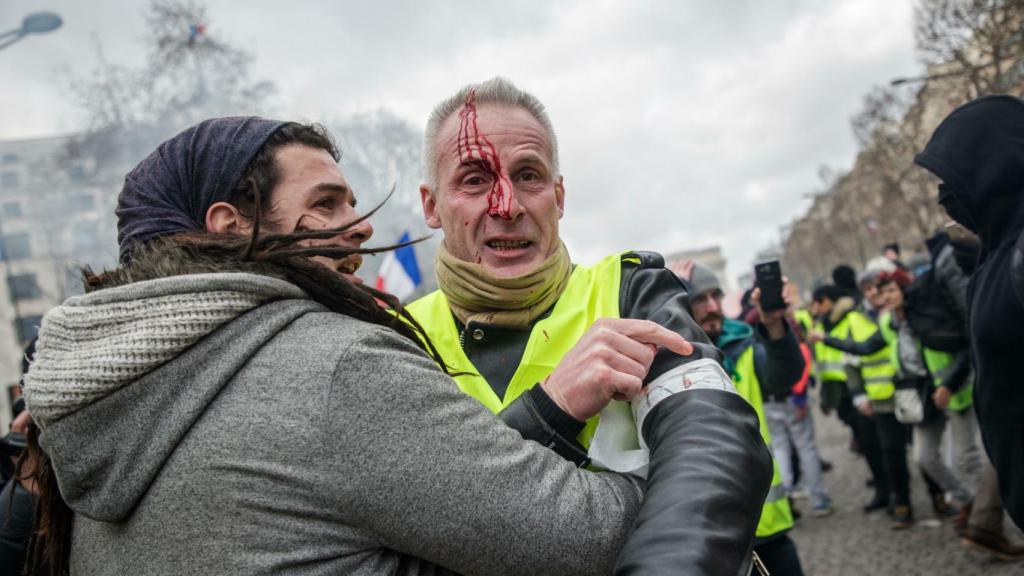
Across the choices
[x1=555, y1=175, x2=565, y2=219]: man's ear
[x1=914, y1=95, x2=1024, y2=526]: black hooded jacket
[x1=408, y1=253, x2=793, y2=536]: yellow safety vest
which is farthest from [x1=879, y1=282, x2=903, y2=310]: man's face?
[x1=408, y1=253, x2=793, y2=536]: yellow safety vest

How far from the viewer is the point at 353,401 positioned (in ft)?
3.56

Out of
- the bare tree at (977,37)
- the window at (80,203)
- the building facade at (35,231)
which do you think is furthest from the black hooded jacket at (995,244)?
the window at (80,203)

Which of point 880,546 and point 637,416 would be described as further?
point 880,546

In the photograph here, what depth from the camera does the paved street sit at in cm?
498

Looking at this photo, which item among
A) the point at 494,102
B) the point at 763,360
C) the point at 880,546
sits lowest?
the point at 880,546

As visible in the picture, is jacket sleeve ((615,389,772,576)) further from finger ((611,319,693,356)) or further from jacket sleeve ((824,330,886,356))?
jacket sleeve ((824,330,886,356))

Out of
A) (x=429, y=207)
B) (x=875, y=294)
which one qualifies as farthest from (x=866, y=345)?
(x=429, y=207)

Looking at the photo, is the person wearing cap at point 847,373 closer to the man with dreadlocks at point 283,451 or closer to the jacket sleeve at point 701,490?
the jacket sleeve at point 701,490

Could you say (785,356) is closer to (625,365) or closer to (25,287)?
(625,365)

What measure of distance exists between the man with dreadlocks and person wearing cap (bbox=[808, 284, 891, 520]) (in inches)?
247

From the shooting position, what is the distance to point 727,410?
3.95 ft

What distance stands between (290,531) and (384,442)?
0.20 meters

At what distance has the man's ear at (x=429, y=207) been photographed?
211cm

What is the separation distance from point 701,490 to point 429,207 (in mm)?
1331
